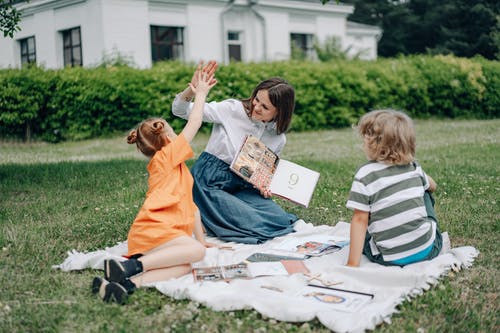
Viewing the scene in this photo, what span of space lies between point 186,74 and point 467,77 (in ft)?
31.3

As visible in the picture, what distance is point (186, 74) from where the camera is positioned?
1448 centimetres

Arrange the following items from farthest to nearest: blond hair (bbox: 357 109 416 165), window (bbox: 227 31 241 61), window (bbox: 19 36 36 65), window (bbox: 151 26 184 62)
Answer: window (bbox: 227 31 241 61) < window (bbox: 19 36 36 65) < window (bbox: 151 26 184 62) < blond hair (bbox: 357 109 416 165)

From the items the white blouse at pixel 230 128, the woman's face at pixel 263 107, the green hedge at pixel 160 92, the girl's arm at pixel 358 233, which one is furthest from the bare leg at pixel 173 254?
the green hedge at pixel 160 92

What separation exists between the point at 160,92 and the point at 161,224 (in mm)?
10883

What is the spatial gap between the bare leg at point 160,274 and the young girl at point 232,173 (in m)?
1.04

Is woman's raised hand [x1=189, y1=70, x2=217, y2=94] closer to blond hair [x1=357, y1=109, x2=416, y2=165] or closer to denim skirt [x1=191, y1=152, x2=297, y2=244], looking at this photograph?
denim skirt [x1=191, y1=152, x2=297, y2=244]

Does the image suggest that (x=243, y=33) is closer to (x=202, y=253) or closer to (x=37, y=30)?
(x=37, y=30)

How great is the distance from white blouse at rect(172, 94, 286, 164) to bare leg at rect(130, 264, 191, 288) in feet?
4.75

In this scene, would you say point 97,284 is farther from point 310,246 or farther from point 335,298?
point 310,246

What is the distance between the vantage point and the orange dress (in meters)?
3.81

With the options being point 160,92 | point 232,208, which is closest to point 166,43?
point 160,92

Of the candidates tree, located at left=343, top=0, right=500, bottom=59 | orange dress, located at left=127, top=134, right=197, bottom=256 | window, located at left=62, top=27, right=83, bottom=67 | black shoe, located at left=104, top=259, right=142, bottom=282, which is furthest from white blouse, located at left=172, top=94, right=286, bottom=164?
tree, located at left=343, top=0, right=500, bottom=59

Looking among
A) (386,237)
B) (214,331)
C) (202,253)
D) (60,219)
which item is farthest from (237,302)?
(60,219)

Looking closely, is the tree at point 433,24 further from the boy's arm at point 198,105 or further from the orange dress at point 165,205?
the orange dress at point 165,205
